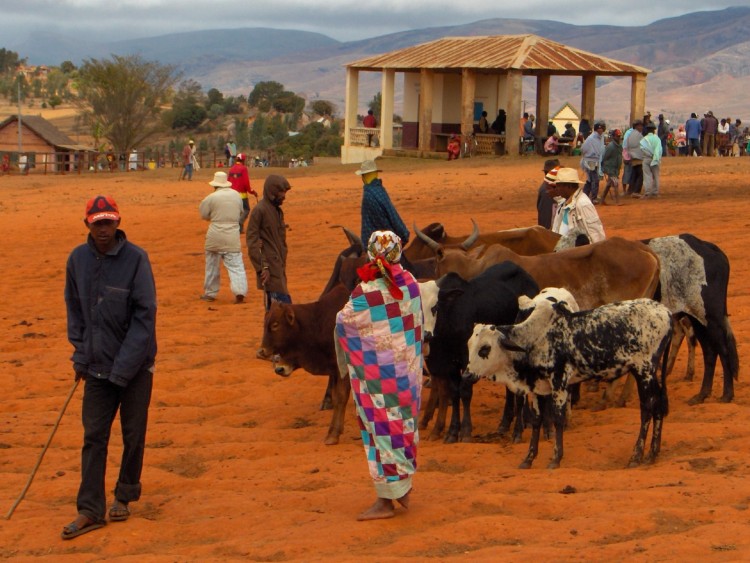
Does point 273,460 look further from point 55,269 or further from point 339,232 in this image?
point 339,232

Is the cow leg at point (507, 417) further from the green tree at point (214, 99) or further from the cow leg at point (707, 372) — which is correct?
the green tree at point (214, 99)

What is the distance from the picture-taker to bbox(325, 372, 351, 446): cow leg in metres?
8.69

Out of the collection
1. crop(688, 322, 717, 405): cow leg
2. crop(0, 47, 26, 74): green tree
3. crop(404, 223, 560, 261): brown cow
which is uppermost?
crop(0, 47, 26, 74): green tree

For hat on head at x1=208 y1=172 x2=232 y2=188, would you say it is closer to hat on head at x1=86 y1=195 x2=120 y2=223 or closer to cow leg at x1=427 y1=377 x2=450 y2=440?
cow leg at x1=427 y1=377 x2=450 y2=440

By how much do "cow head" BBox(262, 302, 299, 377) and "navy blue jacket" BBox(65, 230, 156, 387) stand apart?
2.27m

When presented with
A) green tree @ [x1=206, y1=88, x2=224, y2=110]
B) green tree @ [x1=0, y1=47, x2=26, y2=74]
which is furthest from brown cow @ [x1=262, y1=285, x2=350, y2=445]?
green tree @ [x1=0, y1=47, x2=26, y2=74]

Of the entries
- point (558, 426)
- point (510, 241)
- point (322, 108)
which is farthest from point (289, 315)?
point (322, 108)

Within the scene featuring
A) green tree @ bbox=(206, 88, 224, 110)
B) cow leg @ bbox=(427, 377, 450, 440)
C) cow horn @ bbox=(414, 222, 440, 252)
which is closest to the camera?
cow leg @ bbox=(427, 377, 450, 440)

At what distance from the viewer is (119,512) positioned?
703cm

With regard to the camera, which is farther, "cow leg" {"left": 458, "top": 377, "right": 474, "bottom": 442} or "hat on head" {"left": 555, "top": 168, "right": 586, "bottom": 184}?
"hat on head" {"left": 555, "top": 168, "right": 586, "bottom": 184}

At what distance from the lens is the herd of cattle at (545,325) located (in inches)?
302

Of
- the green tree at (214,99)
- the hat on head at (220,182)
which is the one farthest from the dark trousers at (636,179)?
the green tree at (214,99)

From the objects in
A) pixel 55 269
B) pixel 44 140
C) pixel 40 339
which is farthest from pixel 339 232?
pixel 44 140

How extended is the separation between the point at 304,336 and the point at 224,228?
5505 millimetres
